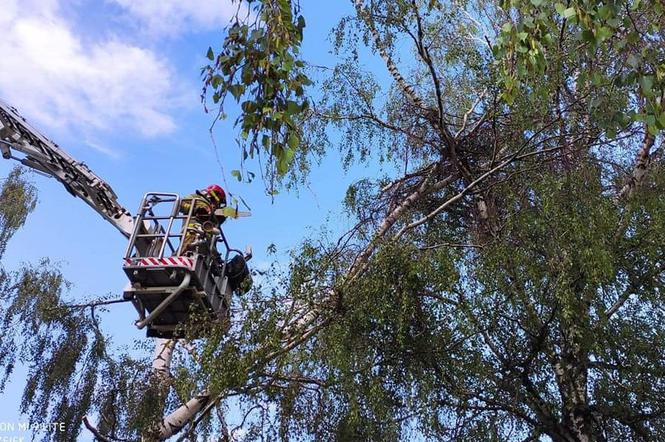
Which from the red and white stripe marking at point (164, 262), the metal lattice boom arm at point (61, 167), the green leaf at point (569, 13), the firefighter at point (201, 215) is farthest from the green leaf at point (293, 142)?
the metal lattice boom arm at point (61, 167)

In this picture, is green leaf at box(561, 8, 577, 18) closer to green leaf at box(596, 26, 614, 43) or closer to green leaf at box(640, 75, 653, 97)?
green leaf at box(596, 26, 614, 43)

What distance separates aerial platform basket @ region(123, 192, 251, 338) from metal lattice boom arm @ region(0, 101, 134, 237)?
82cm

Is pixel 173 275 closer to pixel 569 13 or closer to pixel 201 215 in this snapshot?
pixel 201 215

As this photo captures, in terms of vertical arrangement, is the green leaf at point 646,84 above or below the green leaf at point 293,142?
above

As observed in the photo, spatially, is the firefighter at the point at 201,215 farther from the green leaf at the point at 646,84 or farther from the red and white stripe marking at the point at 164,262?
the green leaf at the point at 646,84

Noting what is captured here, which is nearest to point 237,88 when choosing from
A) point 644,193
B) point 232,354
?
point 232,354

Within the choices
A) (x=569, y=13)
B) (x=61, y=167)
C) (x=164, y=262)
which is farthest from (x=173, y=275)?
(x=569, y=13)

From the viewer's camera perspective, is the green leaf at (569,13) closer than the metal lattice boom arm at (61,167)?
Yes

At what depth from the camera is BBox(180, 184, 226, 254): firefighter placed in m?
7.95

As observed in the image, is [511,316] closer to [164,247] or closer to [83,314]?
[164,247]

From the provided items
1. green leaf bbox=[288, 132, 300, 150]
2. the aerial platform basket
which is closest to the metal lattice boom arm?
the aerial platform basket

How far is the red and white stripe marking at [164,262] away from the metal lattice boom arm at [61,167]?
1573 millimetres

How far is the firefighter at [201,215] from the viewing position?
26.1 feet

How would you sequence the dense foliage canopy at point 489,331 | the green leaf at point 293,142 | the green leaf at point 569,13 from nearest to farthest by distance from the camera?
1. the green leaf at point 293,142
2. the green leaf at point 569,13
3. the dense foliage canopy at point 489,331
